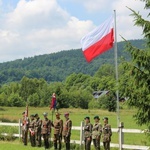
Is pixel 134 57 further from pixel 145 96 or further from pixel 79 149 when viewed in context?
pixel 79 149

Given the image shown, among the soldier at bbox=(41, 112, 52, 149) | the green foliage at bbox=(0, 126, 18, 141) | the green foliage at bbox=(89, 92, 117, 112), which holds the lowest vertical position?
the green foliage at bbox=(0, 126, 18, 141)

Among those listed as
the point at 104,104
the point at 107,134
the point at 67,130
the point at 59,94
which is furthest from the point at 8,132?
the point at 59,94

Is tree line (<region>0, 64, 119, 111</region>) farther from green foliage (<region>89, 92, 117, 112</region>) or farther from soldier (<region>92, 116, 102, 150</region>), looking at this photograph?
soldier (<region>92, 116, 102, 150</region>)

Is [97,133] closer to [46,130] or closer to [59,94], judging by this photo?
[46,130]

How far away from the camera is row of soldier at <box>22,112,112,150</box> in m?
15.5

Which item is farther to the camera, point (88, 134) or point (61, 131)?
point (61, 131)

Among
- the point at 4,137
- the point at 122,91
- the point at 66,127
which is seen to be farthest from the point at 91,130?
the point at 4,137

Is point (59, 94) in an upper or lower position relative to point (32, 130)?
upper

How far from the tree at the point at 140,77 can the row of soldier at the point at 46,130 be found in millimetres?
7210

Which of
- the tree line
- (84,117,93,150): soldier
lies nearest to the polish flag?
(84,117,93,150): soldier

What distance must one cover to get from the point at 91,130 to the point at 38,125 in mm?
3918

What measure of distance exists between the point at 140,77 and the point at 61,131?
8.47 meters

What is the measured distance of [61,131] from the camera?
57.5 feet

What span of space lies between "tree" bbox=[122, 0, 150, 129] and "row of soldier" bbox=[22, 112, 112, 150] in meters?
5.58
